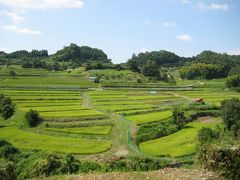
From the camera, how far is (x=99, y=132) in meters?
45.8

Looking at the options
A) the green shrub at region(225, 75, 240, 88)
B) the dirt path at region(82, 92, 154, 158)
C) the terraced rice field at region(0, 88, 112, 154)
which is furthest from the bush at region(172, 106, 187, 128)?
the green shrub at region(225, 75, 240, 88)

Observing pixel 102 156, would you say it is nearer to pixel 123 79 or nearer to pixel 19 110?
pixel 19 110

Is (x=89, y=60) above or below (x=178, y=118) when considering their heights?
above

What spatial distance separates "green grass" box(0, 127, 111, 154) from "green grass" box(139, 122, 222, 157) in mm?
4642

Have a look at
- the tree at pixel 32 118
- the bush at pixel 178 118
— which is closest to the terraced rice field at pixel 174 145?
the bush at pixel 178 118

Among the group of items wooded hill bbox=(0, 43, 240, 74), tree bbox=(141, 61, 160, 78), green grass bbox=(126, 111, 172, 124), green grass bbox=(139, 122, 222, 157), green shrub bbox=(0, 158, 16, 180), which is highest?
wooded hill bbox=(0, 43, 240, 74)

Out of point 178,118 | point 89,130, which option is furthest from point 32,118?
point 178,118

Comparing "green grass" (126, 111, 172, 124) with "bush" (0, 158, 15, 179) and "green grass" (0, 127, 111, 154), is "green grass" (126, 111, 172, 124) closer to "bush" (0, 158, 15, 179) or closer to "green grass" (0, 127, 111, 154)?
"green grass" (0, 127, 111, 154)

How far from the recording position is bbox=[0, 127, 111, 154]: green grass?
3834 cm

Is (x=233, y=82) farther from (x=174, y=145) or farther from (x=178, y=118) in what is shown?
(x=174, y=145)

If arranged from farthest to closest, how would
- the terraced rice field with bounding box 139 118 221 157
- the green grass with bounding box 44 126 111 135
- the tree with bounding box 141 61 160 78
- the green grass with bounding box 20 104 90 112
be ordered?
the tree with bounding box 141 61 160 78 → the green grass with bounding box 20 104 90 112 → the green grass with bounding box 44 126 111 135 → the terraced rice field with bounding box 139 118 221 157

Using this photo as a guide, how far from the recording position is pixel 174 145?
1593 inches

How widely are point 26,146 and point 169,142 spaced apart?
51.9ft

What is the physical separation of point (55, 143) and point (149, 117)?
59.1ft
